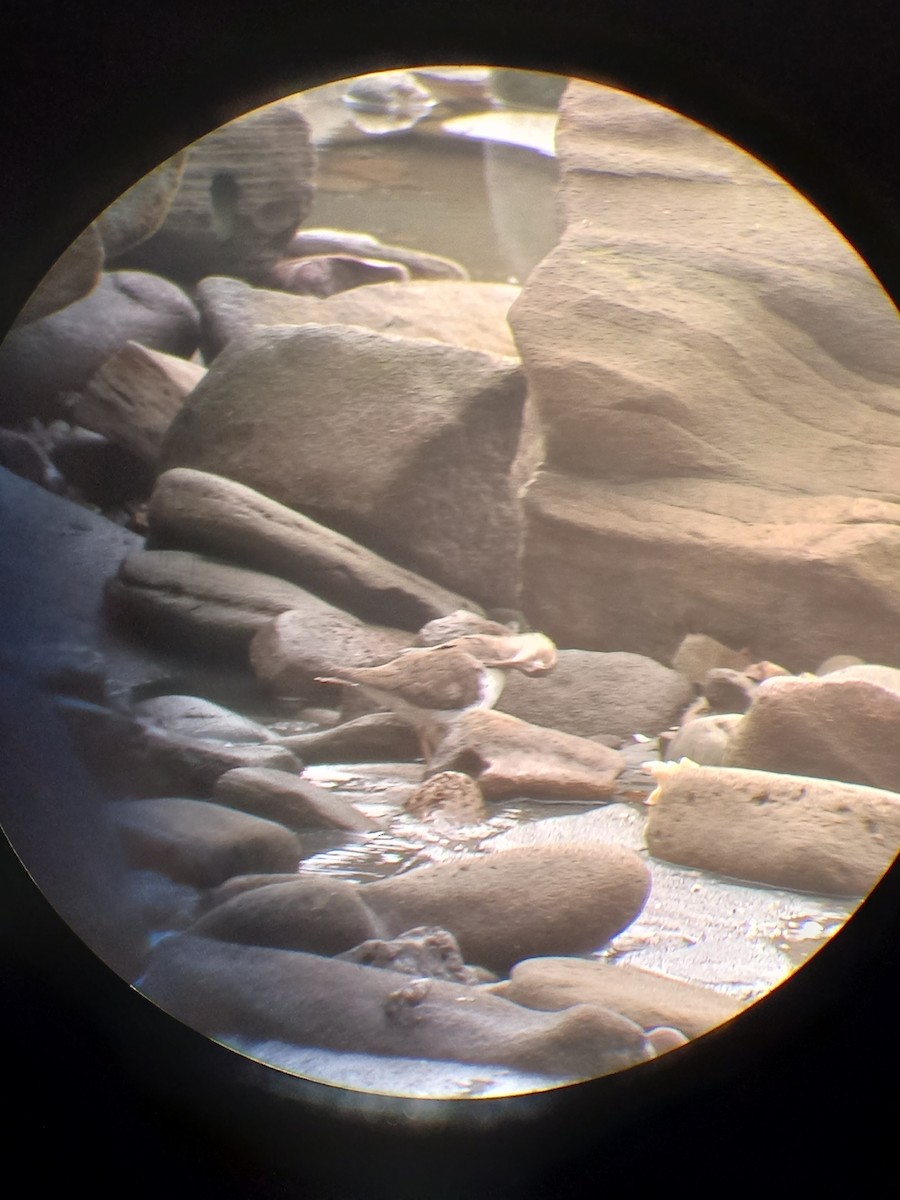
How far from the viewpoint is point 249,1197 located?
27.4 inches

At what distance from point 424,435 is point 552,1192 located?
1.46m

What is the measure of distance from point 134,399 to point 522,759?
3.29 ft

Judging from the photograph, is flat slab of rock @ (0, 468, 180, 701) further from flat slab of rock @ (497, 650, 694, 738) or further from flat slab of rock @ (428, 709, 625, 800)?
flat slab of rock @ (497, 650, 694, 738)

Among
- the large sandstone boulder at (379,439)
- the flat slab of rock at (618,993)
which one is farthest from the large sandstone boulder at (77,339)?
the flat slab of rock at (618,993)

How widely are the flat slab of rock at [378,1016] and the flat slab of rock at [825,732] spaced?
646 millimetres

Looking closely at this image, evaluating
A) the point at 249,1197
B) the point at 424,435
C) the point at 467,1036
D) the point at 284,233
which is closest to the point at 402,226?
the point at 284,233

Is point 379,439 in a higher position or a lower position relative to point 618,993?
higher

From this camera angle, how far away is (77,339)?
1663 mm

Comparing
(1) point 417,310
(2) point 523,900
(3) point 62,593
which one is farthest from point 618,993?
(1) point 417,310

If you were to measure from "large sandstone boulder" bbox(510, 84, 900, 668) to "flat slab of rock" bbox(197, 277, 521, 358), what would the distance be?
71 mm

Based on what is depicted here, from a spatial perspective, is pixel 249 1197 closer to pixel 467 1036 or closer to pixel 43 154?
pixel 467 1036

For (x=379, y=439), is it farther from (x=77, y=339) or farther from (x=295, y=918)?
(x=295, y=918)

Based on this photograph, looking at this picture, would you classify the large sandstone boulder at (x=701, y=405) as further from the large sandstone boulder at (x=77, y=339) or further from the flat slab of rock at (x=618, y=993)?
the flat slab of rock at (x=618, y=993)

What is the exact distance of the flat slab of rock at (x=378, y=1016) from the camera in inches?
35.3
